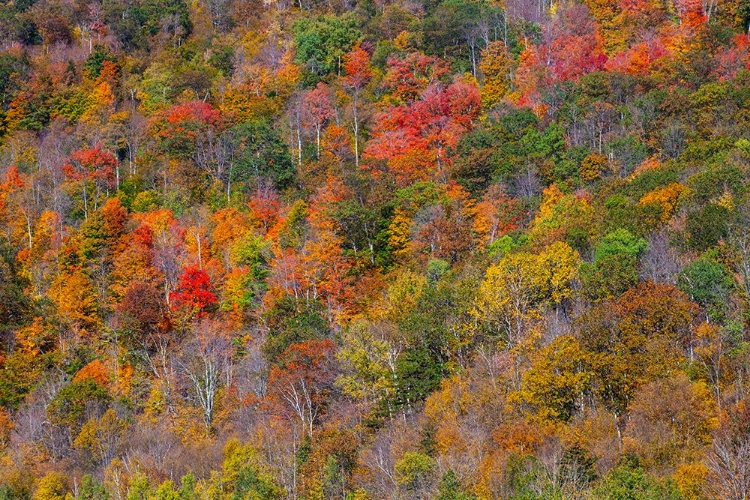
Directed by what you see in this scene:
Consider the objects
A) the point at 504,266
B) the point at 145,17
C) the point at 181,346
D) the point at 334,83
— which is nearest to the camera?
the point at 504,266

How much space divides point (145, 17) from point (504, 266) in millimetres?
58198

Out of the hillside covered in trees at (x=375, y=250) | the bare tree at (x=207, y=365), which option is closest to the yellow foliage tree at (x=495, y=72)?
the hillside covered in trees at (x=375, y=250)

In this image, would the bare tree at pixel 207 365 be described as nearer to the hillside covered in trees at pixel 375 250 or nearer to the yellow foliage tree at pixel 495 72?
the hillside covered in trees at pixel 375 250

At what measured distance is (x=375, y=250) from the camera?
195 ft

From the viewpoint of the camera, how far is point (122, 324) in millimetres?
55562

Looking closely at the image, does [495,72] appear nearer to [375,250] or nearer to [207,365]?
[375,250]

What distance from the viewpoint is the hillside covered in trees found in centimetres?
3728

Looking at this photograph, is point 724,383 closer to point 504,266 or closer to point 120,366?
point 504,266

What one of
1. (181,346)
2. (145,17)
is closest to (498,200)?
(181,346)

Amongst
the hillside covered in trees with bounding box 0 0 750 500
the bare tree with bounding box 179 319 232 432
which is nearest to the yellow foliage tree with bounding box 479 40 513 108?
the hillside covered in trees with bounding box 0 0 750 500

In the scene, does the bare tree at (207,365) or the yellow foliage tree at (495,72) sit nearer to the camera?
the bare tree at (207,365)

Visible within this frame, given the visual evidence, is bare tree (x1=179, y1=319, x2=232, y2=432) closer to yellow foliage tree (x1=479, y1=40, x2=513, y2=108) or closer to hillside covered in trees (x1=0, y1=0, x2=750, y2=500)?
hillside covered in trees (x1=0, y1=0, x2=750, y2=500)

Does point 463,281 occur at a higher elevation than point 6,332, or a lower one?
higher

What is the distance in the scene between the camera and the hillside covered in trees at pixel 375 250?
122 feet
